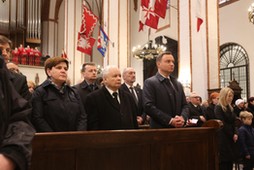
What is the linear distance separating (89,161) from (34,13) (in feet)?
50.7

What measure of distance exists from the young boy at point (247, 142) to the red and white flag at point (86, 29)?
7070mm

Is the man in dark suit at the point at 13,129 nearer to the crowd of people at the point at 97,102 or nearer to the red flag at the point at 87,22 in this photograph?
the crowd of people at the point at 97,102

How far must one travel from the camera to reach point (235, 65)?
12961mm

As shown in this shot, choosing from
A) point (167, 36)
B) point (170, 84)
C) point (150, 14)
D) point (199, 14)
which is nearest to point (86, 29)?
point (150, 14)

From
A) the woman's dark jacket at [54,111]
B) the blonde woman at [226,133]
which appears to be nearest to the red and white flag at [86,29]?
the blonde woman at [226,133]

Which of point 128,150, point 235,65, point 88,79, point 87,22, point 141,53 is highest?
point 87,22

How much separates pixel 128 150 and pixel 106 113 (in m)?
0.66

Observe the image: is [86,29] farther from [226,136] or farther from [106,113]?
[106,113]

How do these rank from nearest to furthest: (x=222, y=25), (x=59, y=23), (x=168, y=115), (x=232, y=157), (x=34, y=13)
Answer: (x=168, y=115) < (x=232, y=157) < (x=222, y=25) < (x=34, y=13) < (x=59, y=23)

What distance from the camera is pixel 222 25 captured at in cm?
1327

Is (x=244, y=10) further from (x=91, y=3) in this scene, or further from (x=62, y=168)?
(x=62, y=168)

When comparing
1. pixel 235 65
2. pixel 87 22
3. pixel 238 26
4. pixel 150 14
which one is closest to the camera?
pixel 150 14

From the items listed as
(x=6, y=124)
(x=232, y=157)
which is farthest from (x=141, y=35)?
(x=6, y=124)

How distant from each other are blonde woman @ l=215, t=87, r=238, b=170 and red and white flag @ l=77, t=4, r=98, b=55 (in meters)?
7.18
